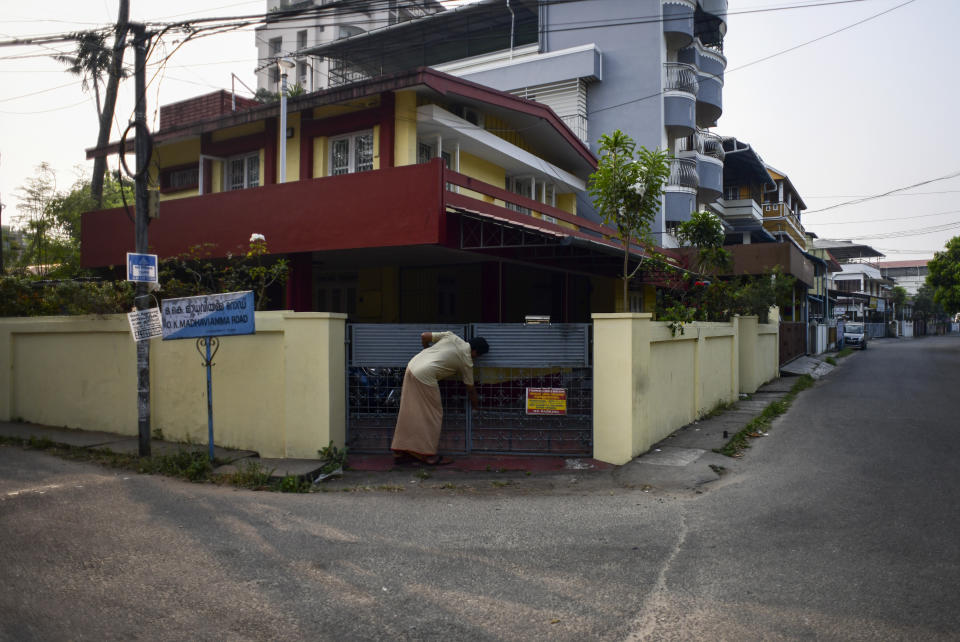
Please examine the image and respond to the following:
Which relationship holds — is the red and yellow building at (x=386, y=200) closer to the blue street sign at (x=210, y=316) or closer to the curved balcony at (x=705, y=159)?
the blue street sign at (x=210, y=316)

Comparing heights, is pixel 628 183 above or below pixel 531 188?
below

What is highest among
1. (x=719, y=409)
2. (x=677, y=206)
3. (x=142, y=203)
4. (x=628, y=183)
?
(x=677, y=206)

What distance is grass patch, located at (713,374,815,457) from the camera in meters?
8.77

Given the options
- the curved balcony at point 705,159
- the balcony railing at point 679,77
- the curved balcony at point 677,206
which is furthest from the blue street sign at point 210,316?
the curved balcony at point 705,159

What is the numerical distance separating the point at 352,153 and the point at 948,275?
107 ft

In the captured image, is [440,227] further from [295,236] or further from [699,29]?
[699,29]

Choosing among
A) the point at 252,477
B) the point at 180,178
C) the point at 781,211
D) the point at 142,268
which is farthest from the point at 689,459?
the point at 781,211

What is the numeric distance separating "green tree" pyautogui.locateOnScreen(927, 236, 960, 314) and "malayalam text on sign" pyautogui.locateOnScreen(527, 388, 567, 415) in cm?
3257

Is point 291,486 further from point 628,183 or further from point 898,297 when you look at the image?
Answer: point 898,297

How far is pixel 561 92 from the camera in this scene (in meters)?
24.8

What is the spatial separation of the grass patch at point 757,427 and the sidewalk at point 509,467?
0.17 meters

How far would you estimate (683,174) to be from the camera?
1008 inches

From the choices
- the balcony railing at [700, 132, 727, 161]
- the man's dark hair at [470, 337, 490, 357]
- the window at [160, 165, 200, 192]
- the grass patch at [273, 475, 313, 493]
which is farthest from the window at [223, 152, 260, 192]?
the balcony railing at [700, 132, 727, 161]

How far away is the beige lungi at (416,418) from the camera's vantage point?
7.74 m
